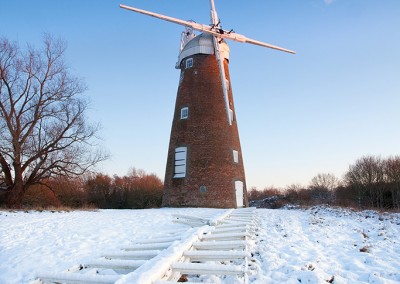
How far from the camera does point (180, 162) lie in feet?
59.5

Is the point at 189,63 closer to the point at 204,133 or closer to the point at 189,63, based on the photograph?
the point at 189,63

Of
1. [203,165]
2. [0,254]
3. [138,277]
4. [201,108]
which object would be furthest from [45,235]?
[201,108]

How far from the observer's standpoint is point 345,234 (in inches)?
300

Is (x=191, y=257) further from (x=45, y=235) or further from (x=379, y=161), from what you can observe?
(x=379, y=161)

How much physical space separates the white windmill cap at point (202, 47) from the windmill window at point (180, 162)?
20.3 ft

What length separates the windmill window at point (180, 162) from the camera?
58.7 ft

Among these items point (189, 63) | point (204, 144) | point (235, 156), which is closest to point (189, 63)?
point (189, 63)

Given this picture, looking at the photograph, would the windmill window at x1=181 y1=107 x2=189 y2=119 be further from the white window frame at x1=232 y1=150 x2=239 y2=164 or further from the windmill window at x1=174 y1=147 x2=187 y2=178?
the white window frame at x1=232 y1=150 x2=239 y2=164

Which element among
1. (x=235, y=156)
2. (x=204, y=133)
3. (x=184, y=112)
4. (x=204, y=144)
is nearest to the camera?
(x=204, y=144)

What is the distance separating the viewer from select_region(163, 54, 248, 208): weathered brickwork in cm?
1733

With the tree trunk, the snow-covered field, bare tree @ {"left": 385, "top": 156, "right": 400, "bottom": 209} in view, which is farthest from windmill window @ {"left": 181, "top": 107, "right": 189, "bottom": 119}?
bare tree @ {"left": 385, "top": 156, "right": 400, "bottom": 209}

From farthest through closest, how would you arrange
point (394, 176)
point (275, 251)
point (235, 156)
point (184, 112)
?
point (394, 176) < point (184, 112) < point (235, 156) < point (275, 251)

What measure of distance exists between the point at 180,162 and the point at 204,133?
2123 millimetres

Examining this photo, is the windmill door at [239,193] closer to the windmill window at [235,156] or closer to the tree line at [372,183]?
the windmill window at [235,156]
